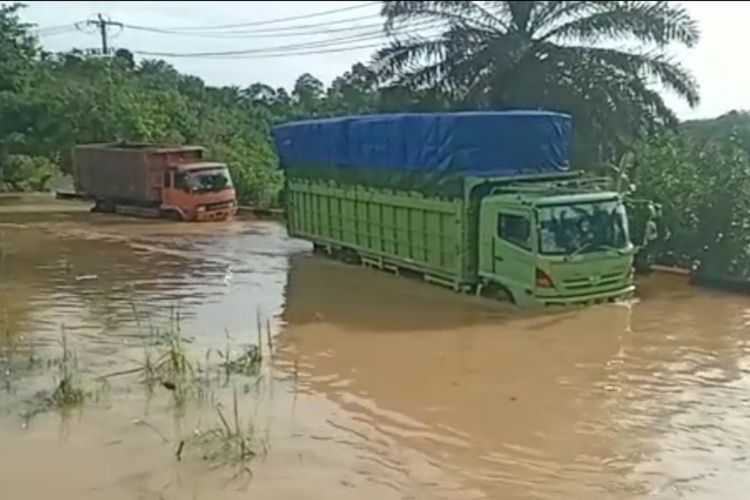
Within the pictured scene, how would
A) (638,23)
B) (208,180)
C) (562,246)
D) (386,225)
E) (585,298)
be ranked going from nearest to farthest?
(562,246)
(585,298)
(386,225)
(638,23)
(208,180)

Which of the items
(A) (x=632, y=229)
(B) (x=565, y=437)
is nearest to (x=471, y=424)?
(B) (x=565, y=437)

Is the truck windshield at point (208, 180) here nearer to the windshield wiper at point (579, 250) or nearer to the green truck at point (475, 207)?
the green truck at point (475, 207)

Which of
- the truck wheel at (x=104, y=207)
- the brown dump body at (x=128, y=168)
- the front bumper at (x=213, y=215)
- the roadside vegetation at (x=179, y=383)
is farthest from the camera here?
the truck wheel at (x=104, y=207)

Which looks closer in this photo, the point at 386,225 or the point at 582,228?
the point at 582,228

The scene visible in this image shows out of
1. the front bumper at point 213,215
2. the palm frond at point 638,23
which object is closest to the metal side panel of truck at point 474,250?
the palm frond at point 638,23

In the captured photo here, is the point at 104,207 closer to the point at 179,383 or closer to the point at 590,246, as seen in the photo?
the point at 590,246

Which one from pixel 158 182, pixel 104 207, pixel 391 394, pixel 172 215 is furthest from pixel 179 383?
pixel 104 207

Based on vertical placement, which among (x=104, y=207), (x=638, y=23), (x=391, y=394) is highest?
(x=638, y=23)

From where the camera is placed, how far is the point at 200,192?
31.6m

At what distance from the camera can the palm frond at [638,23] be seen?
74.3ft

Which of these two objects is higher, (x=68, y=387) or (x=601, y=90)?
(x=601, y=90)

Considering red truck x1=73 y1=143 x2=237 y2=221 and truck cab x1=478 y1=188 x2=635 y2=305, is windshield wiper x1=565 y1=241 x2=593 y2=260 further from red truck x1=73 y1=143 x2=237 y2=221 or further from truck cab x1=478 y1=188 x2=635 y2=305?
red truck x1=73 y1=143 x2=237 y2=221

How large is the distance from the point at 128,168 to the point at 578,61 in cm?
1616

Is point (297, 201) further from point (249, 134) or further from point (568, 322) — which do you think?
point (249, 134)
